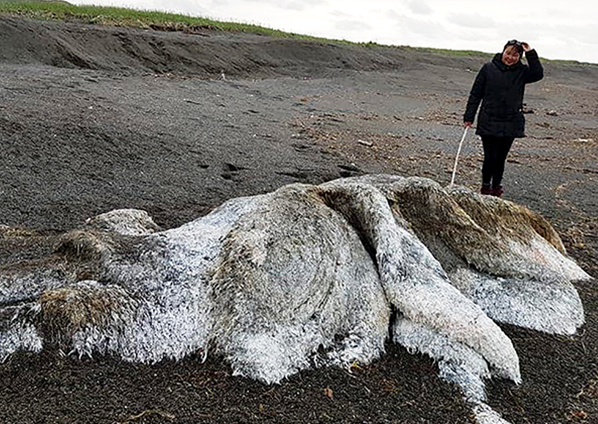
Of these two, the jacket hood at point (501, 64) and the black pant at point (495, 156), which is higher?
the jacket hood at point (501, 64)

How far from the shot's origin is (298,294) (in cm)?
384

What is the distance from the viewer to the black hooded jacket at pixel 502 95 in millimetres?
7891

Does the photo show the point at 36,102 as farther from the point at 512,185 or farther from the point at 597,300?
the point at 597,300

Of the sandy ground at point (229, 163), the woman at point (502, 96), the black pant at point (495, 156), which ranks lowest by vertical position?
the sandy ground at point (229, 163)

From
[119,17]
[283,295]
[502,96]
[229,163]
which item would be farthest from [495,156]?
[119,17]

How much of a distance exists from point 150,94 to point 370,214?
10.7 m

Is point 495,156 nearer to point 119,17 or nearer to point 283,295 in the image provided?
point 283,295

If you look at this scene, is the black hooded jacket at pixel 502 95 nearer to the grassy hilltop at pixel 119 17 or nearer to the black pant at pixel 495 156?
the black pant at pixel 495 156

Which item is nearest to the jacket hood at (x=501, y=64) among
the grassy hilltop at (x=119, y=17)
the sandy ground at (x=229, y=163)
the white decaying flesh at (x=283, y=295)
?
the sandy ground at (x=229, y=163)

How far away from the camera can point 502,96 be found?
26.2ft

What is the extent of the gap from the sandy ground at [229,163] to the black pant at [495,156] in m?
0.87

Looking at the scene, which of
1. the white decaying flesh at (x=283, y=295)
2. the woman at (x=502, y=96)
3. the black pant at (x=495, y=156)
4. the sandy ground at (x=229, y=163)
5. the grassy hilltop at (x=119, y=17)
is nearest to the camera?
the sandy ground at (x=229, y=163)

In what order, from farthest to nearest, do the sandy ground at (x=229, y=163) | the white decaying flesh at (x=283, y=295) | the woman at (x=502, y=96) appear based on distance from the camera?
1. the woman at (x=502, y=96)
2. the white decaying flesh at (x=283, y=295)
3. the sandy ground at (x=229, y=163)

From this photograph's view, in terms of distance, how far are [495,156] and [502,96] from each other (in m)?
0.77
